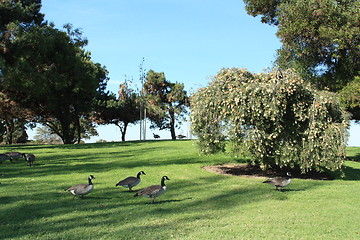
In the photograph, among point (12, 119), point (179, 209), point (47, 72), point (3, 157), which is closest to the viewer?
point (179, 209)

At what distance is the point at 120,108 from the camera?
5347 centimetres

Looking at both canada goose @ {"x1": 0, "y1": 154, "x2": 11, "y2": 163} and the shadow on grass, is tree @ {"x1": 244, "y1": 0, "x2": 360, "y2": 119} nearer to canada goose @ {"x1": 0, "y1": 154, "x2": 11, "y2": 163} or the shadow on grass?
the shadow on grass

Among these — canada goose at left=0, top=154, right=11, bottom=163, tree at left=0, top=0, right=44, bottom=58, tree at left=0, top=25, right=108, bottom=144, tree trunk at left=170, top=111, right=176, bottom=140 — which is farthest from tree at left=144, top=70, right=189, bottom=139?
canada goose at left=0, top=154, right=11, bottom=163

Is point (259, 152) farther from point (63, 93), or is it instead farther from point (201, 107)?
point (63, 93)

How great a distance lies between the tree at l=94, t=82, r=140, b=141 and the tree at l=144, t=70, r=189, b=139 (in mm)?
2568

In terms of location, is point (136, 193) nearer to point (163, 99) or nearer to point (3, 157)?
point (3, 157)

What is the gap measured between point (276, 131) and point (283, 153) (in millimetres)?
1141

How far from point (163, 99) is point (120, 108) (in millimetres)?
8120

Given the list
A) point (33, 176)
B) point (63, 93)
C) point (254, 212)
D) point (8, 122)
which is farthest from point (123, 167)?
point (8, 122)

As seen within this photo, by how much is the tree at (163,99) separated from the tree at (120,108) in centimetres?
257

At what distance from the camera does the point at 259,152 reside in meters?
15.4

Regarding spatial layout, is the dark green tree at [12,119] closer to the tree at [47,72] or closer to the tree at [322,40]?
the tree at [47,72]

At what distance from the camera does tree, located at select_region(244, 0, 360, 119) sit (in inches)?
843

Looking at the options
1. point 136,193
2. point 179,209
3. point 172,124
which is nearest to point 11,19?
point 136,193
